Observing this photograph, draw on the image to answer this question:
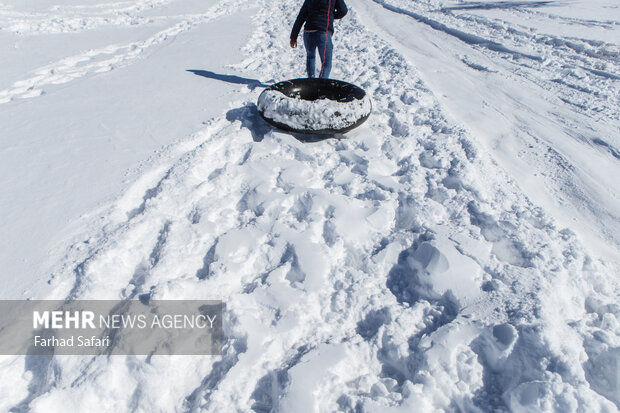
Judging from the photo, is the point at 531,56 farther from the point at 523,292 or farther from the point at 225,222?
the point at 225,222

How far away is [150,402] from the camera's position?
164 cm

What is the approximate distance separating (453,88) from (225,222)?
3950 millimetres

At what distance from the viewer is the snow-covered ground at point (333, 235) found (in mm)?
1700

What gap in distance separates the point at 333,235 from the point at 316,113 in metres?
1.52

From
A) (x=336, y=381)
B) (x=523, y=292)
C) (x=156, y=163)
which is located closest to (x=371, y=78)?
(x=156, y=163)

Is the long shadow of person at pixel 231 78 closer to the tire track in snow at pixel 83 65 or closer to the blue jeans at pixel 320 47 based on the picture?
the blue jeans at pixel 320 47

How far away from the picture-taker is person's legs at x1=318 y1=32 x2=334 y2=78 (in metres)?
4.88

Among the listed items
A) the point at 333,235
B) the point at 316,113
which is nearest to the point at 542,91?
the point at 316,113

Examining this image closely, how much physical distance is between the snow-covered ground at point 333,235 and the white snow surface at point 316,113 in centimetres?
20

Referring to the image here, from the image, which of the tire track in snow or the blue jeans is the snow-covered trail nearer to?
the blue jeans

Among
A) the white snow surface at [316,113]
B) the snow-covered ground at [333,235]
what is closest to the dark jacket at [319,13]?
the snow-covered ground at [333,235]

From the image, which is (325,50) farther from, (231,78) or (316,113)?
(316,113)

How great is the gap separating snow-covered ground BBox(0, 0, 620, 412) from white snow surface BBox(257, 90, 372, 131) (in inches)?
8.1

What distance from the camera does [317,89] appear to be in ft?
14.5
